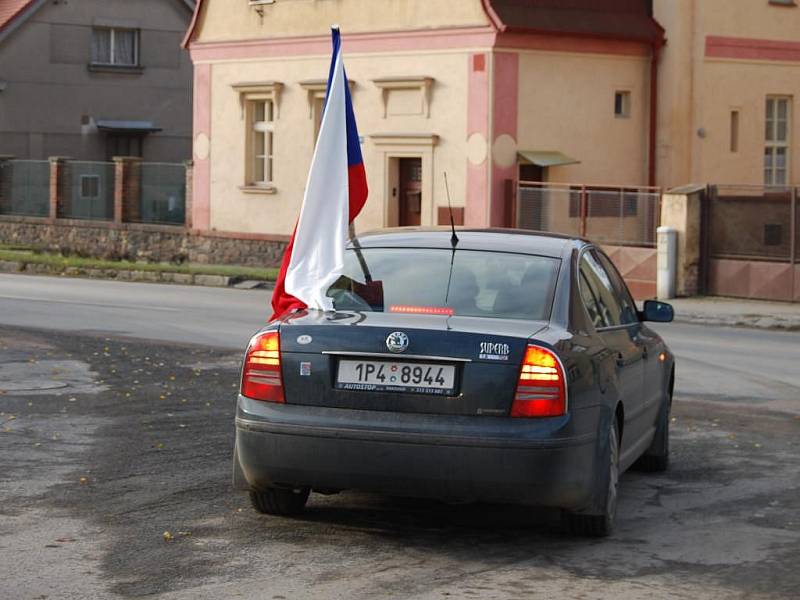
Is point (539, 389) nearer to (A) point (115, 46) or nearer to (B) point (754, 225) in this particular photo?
(B) point (754, 225)

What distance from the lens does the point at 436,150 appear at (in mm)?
31078

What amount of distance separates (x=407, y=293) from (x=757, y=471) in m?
3.04

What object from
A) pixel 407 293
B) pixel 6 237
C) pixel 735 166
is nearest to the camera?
pixel 407 293

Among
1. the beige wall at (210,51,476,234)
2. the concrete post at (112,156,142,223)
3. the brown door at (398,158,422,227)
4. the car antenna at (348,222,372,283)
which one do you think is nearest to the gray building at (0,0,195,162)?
the concrete post at (112,156,142,223)

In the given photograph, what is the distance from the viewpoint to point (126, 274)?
3158 cm

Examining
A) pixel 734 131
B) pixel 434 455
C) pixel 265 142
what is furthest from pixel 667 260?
pixel 434 455

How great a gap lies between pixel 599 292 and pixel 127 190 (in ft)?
97.8

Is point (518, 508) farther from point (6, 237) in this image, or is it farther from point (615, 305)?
point (6, 237)

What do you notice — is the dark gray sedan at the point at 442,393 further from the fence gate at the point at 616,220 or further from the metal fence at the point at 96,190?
the metal fence at the point at 96,190

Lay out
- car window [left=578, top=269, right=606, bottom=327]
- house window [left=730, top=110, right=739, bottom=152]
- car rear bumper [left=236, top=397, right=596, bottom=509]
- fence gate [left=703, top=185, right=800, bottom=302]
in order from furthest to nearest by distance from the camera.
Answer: house window [left=730, top=110, right=739, bottom=152] < fence gate [left=703, top=185, right=800, bottom=302] < car window [left=578, top=269, right=606, bottom=327] < car rear bumper [left=236, top=397, right=596, bottom=509]

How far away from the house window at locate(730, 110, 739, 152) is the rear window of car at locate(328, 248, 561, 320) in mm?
26008

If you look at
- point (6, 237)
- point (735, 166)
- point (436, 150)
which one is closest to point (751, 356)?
point (436, 150)

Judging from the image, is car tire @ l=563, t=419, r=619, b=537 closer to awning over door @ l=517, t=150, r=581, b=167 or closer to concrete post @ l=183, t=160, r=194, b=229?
awning over door @ l=517, t=150, r=581, b=167

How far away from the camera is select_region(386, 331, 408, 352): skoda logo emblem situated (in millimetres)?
7277
